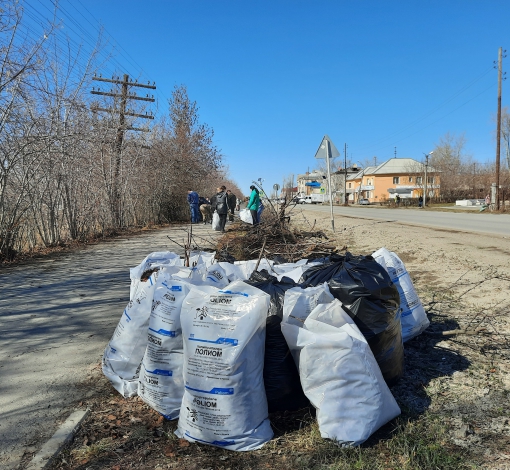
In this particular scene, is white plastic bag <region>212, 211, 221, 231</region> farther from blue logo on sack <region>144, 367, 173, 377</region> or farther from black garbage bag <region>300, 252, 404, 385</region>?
blue logo on sack <region>144, 367, 173, 377</region>

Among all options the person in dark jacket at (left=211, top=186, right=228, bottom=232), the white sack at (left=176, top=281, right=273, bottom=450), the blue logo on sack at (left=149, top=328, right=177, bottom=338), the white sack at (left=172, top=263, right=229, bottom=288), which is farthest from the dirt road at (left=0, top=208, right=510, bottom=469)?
the person in dark jacket at (left=211, top=186, right=228, bottom=232)

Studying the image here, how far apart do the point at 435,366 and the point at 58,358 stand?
10.0 ft

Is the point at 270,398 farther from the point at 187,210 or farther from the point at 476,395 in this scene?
the point at 187,210

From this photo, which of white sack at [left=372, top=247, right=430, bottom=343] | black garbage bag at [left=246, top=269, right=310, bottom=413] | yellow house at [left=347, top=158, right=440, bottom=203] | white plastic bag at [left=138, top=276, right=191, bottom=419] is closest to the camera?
black garbage bag at [left=246, top=269, right=310, bottom=413]

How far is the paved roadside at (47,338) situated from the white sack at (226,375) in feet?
3.05

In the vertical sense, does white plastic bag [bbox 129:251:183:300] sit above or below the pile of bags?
above

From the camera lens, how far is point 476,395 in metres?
2.58

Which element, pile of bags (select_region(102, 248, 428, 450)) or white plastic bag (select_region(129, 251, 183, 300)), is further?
white plastic bag (select_region(129, 251, 183, 300))

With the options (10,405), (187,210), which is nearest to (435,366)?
(10,405)

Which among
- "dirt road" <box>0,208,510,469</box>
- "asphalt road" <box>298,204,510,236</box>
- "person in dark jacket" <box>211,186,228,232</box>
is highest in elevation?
"person in dark jacket" <box>211,186,228,232</box>

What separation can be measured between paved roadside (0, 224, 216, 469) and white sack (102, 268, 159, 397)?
11.8 inches

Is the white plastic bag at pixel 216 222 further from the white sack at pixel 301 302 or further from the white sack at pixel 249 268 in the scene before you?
the white sack at pixel 301 302

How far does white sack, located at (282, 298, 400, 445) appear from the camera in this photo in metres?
Result: 2.07

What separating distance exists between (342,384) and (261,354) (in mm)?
466
